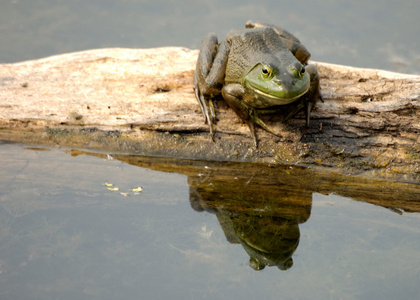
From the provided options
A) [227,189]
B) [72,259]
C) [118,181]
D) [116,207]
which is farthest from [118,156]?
[72,259]

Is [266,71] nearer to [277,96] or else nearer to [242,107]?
[277,96]

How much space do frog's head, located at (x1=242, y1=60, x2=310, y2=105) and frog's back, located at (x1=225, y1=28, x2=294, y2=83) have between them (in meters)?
0.15

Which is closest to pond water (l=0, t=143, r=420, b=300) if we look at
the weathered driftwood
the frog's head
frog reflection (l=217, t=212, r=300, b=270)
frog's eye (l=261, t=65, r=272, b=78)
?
frog reflection (l=217, t=212, r=300, b=270)

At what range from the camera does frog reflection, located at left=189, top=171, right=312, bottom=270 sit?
9.82 ft

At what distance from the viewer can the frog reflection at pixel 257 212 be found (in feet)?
9.82

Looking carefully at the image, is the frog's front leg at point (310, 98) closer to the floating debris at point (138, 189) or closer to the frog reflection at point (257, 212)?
the frog reflection at point (257, 212)

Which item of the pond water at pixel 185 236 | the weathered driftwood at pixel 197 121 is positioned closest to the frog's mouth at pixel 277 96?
the weathered driftwood at pixel 197 121

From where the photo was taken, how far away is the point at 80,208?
3266mm

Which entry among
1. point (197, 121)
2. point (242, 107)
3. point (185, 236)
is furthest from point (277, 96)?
point (185, 236)

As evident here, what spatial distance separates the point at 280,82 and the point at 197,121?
74 centimetres

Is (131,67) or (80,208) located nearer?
(80,208)

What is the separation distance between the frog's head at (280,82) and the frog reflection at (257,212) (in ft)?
2.04

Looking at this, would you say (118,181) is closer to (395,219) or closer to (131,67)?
(131,67)

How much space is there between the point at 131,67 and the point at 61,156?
3.22ft
